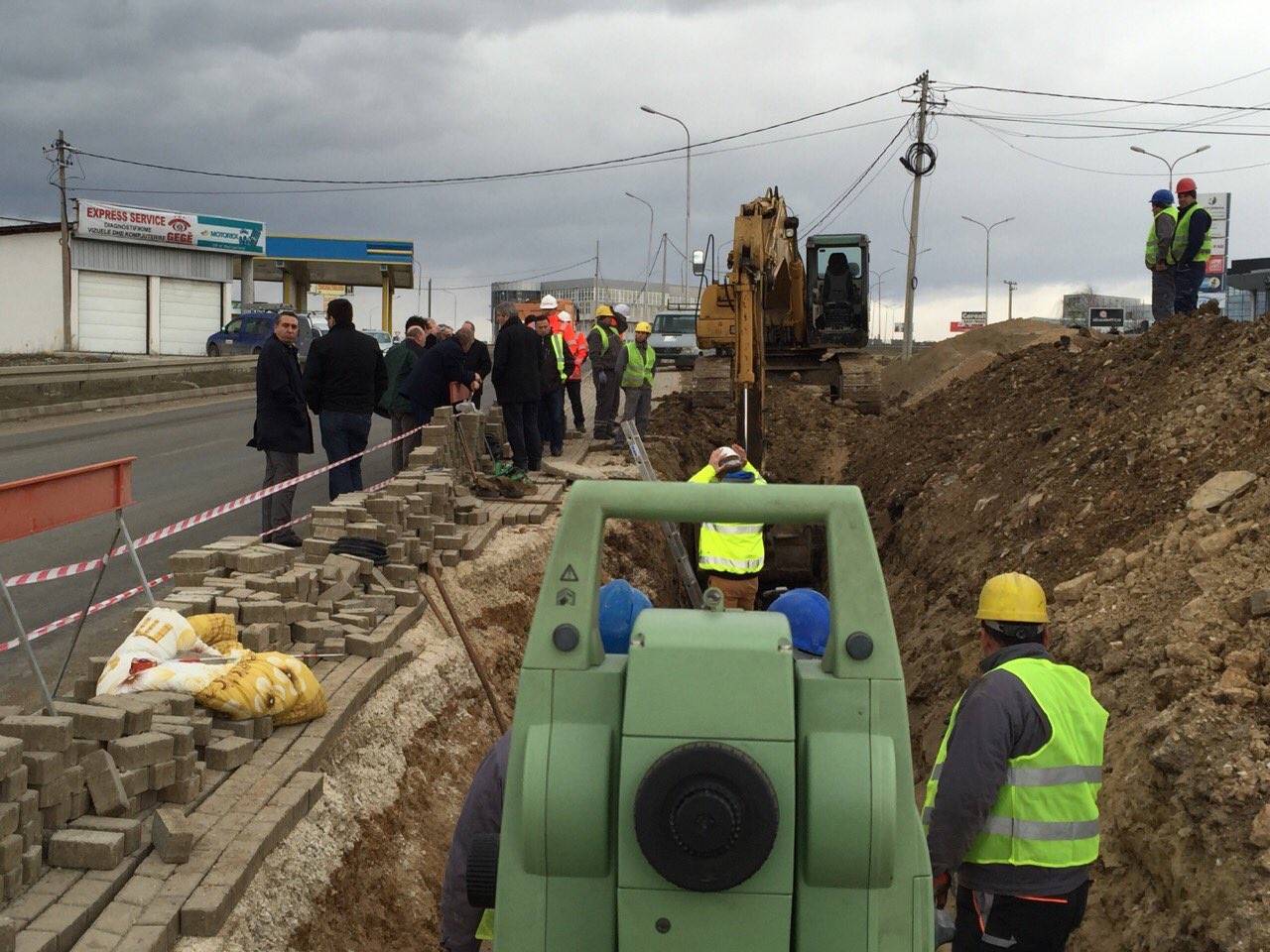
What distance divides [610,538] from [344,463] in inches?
117

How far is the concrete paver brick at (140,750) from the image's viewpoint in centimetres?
526

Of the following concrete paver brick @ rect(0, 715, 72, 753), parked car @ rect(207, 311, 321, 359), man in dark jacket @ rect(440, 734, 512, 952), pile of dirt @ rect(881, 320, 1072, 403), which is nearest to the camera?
man in dark jacket @ rect(440, 734, 512, 952)

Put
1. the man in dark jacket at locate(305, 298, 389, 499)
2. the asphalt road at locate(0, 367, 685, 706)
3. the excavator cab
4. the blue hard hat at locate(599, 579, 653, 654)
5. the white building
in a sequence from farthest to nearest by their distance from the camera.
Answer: the white building < the excavator cab < the man in dark jacket at locate(305, 298, 389, 499) < the asphalt road at locate(0, 367, 685, 706) < the blue hard hat at locate(599, 579, 653, 654)

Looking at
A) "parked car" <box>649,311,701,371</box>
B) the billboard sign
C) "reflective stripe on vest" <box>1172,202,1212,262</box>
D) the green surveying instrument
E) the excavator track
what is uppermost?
the billboard sign

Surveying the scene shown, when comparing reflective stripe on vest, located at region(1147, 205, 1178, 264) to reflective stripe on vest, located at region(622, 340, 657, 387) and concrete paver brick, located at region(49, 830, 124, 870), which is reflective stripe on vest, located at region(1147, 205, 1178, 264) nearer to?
reflective stripe on vest, located at region(622, 340, 657, 387)

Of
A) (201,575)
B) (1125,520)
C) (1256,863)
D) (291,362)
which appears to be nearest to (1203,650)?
(1256,863)

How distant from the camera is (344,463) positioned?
Result: 1216cm

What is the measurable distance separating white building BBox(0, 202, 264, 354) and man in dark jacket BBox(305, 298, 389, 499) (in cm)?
3917

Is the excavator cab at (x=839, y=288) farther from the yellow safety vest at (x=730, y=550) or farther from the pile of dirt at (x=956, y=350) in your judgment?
the yellow safety vest at (x=730, y=550)

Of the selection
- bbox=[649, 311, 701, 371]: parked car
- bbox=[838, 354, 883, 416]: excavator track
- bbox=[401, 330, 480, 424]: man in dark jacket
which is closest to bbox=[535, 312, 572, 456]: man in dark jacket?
bbox=[401, 330, 480, 424]: man in dark jacket

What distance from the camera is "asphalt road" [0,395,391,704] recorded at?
920cm

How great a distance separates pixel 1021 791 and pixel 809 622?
127 cm

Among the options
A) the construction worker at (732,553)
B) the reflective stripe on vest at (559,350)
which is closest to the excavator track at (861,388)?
the reflective stripe on vest at (559,350)

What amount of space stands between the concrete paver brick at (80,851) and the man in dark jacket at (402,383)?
32.2 ft
